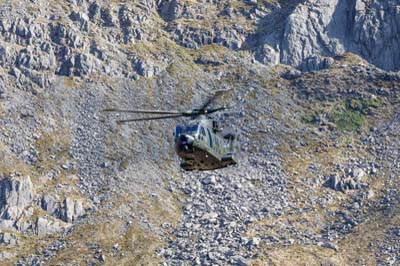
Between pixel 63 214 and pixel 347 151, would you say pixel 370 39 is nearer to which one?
pixel 347 151

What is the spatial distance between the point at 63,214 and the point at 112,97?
32555mm

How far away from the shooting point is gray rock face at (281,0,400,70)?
176250mm

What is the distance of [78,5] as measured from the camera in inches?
7028

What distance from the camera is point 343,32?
180625 millimetres

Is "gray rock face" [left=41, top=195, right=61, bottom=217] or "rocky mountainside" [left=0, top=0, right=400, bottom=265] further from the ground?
"rocky mountainside" [left=0, top=0, right=400, bottom=265]

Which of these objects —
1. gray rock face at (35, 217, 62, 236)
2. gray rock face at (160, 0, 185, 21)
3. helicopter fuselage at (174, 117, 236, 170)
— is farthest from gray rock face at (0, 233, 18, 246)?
gray rock face at (160, 0, 185, 21)

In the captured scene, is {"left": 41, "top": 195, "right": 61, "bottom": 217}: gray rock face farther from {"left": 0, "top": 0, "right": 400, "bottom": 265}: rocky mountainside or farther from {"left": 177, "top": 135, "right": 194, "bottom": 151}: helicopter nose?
{"left": 177, "top": 135, "right": 194, "bottom": 151}: helicopter nose

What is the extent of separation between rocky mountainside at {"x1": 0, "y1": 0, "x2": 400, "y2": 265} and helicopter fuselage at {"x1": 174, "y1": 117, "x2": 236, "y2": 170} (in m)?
49.7

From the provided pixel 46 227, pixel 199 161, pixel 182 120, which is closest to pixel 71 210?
pixel 46 227

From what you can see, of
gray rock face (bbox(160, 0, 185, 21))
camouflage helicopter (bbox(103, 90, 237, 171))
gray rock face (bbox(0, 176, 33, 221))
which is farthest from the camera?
gray rock face (bbox(160, 0, 185, 21))

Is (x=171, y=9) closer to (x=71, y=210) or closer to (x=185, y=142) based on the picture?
(x=71, y=210)

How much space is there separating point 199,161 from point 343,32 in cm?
11984

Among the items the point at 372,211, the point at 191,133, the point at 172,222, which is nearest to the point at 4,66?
the point at 172,222

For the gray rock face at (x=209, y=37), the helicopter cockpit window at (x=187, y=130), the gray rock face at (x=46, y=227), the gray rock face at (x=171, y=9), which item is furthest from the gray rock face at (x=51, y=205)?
the helicopter cockpit window at (x=187, y=130)
